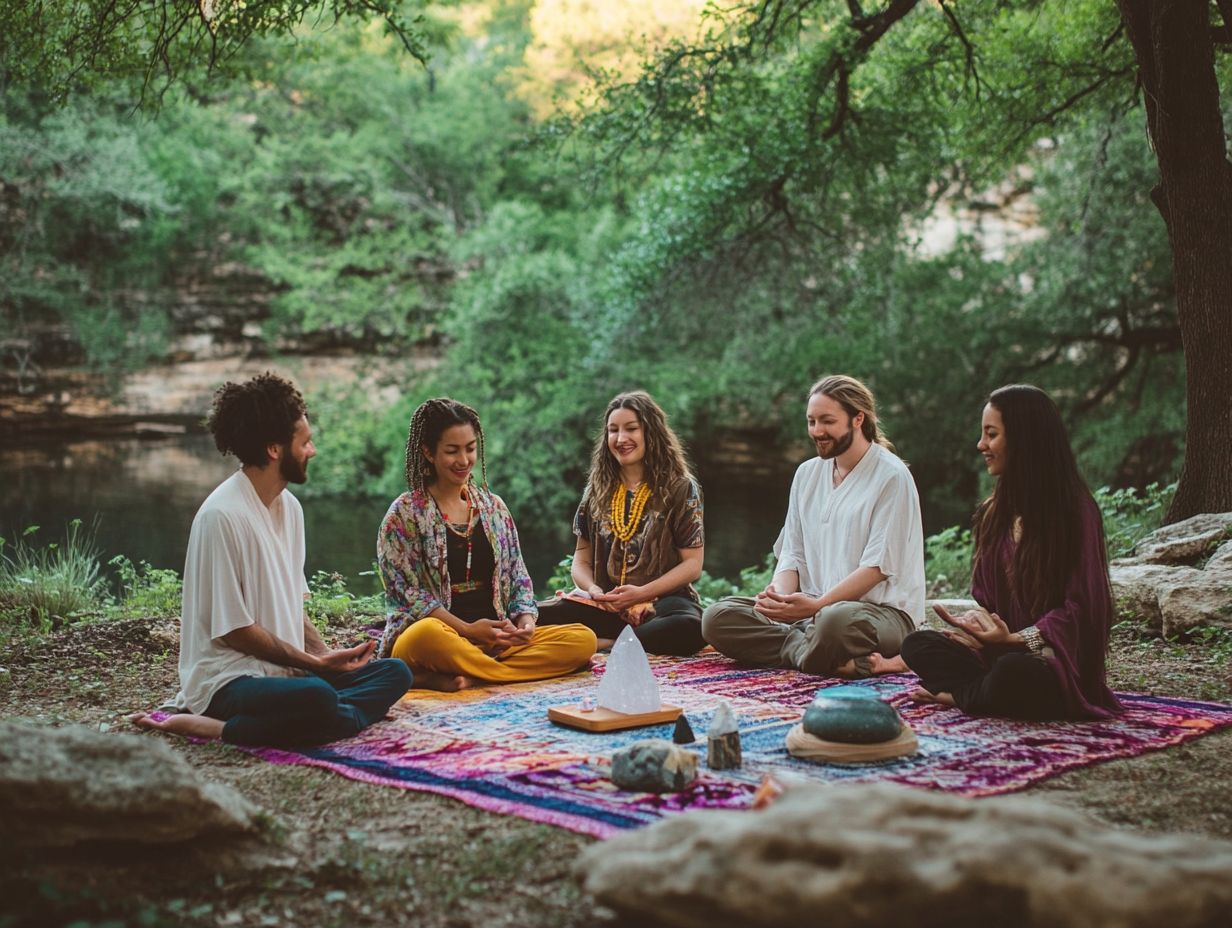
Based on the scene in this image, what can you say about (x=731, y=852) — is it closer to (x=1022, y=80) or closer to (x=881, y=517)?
(x=881, y=517)

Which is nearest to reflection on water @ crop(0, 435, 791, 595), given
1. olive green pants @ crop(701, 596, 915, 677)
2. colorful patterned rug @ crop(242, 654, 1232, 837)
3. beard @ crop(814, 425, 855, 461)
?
olive green pants @ crop(701, 596, 915, 677)

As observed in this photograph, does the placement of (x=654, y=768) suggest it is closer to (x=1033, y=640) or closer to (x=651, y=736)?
(x=651, y=736)

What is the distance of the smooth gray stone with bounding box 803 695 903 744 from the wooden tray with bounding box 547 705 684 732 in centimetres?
66

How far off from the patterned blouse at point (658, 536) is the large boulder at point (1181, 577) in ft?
8.05

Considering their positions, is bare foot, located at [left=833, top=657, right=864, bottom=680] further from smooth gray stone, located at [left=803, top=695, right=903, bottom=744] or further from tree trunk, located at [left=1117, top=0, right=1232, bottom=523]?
tree trunk, located at [left=1117, top=0, right=1232, bottom=523]

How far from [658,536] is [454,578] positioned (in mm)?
1209

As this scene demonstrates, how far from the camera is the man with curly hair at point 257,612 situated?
381 cm

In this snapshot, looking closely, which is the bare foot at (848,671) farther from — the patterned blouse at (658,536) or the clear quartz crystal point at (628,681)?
the clear quartz crystal point at (628,681)

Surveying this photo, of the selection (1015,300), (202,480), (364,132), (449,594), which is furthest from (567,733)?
(364,132)

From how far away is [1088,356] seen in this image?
1376 centimetres

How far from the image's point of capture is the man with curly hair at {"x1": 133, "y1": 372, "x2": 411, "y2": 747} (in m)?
3.81

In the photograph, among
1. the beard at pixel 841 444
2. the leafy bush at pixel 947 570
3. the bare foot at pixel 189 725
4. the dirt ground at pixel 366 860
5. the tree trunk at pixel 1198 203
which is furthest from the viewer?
the leafy bush at pixel 947 570

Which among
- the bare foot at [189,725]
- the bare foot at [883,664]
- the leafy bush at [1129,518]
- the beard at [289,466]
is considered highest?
the beard at [289,466]

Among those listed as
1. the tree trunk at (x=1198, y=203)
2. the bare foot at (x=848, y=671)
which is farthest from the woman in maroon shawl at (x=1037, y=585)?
the tree trunk at (x=1198, y=203)
